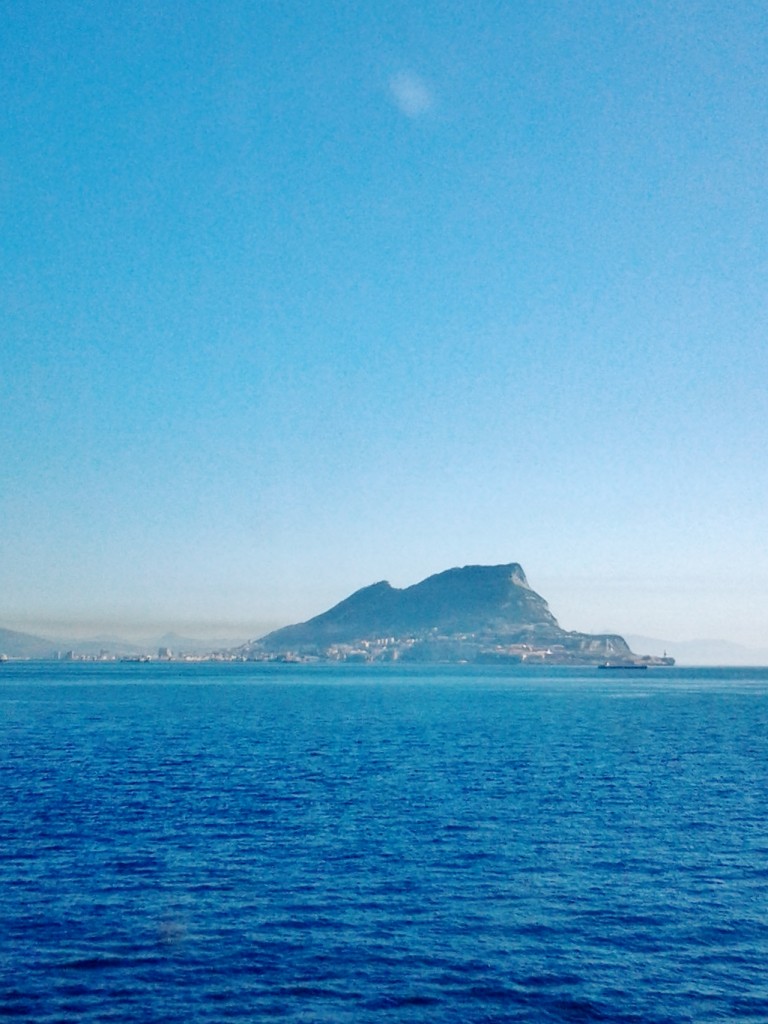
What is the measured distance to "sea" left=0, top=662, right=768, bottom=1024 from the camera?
32219 mm

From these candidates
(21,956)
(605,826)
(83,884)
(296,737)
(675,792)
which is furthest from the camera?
(296,737)

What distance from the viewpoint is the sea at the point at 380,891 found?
106 ft

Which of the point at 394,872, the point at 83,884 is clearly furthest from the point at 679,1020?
Result: the point at 83,884

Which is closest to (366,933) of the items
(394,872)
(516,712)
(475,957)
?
(475,957)

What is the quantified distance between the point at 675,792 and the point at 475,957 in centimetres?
4427

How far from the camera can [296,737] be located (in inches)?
4678

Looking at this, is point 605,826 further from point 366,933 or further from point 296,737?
point 296,737

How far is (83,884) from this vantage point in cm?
4500

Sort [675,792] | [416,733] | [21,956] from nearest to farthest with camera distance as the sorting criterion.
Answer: [21,956] → [675,792] → [416,733]

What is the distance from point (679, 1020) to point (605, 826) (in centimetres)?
2976

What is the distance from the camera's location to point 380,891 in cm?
4422

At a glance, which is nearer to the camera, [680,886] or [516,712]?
[680,886]

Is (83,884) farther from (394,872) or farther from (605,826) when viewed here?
(605,826)

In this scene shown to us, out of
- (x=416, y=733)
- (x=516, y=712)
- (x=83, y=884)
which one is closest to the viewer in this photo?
(x=83, y=884)
